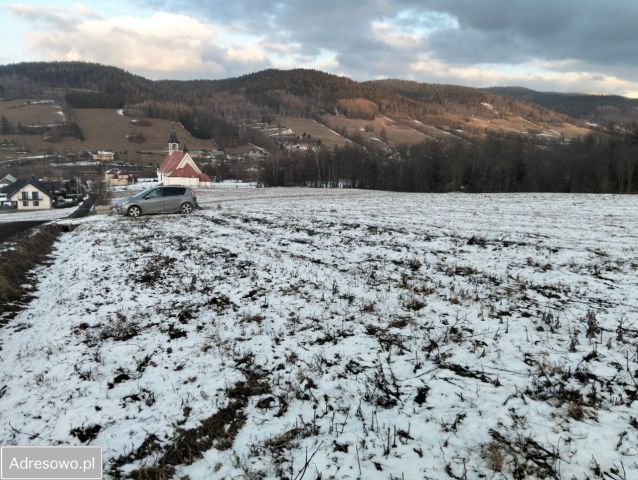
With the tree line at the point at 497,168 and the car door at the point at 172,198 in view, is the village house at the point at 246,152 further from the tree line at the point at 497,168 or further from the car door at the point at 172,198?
the car door at the point at 172,198

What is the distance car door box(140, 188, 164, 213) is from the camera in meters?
23.8

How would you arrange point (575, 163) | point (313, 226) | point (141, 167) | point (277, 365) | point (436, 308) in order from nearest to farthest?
point (277, 365) < point (436, 308) < point (313, 226) < point (575, 163) < point (141, 167)

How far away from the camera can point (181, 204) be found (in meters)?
24.8

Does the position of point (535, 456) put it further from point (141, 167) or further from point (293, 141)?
point (293, 141)

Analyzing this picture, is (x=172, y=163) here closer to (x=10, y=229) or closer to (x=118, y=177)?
(x=118, y=177)

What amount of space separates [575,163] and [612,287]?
65702 millimetres

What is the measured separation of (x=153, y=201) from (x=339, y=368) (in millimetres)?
22020

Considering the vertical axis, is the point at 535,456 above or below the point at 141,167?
below

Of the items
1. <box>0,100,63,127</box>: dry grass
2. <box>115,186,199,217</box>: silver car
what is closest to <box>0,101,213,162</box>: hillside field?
<box>0,100,63,127</box>: dry grass

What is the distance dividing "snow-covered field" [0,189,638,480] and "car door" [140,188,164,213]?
1420 cm

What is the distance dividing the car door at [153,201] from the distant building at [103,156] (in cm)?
14076

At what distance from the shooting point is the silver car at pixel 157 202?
77.9ft

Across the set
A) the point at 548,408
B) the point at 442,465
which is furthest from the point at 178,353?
the point at 548,408

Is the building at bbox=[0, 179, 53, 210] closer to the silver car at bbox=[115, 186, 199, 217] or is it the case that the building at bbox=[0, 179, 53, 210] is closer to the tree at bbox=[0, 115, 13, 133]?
the silver car at bbox=[115, 186, 199, 217]
